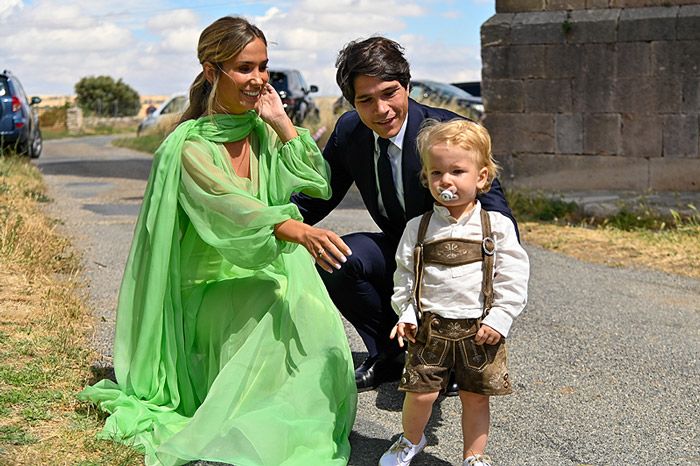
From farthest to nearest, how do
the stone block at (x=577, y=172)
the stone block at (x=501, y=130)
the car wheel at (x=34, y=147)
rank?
the car wheel at (x=34, y=147) → the stone block at (x=501, y=130) → the stone block at (x=577, y=172)

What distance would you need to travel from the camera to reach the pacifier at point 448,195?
3557 millimetres

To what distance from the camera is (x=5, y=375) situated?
14.8 feet

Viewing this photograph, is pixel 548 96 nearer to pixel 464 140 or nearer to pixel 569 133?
pixel 569 133

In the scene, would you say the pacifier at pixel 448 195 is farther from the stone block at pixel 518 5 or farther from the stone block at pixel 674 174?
the stone block at pixel 518 5

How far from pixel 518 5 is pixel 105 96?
126ft

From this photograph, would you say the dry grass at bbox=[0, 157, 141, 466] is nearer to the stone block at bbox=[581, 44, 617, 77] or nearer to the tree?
the stone block at bbox=[581, 44, 617, 77]

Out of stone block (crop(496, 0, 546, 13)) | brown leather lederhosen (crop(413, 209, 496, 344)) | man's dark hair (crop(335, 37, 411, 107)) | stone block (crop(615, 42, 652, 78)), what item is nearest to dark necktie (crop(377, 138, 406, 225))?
man's dark hair (crop(335, 37, 411, 107))

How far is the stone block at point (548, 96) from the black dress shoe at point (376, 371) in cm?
745

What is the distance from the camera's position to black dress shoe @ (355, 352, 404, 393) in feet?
15.7

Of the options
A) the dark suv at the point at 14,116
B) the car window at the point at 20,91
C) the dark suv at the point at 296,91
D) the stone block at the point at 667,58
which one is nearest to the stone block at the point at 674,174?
the stone block at the point at 667,58

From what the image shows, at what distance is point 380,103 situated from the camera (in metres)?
4.01

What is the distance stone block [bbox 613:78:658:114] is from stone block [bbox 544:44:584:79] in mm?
515

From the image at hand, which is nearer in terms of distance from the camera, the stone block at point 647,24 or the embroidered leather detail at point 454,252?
the embroidered leather detail at point 454,252

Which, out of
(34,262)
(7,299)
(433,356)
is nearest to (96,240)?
(34,262)
